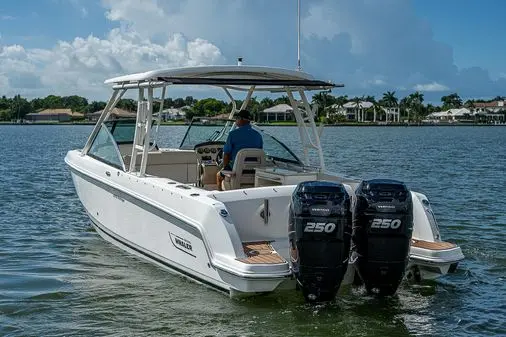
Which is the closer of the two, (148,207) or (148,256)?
(148,207)

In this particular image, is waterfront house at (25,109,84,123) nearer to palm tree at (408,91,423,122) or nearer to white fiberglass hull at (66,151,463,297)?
palm tree at (408,91,423,122)

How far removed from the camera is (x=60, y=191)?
729 inches

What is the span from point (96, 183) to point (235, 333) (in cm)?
418

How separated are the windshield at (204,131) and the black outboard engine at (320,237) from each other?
5088 mm

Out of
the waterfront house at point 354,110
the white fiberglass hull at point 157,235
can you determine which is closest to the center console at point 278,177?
the white fiberglass hull at point 157,235

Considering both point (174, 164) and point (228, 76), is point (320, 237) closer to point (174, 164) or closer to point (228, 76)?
point (228, 76)

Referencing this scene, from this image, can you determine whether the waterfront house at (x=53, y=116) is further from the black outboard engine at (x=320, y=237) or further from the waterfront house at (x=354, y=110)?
the black outboard engine at (x=320, y=237)

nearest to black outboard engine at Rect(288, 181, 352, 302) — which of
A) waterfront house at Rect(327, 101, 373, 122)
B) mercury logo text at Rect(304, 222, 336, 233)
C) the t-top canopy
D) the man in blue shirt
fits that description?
mercury logo text at Rect(304, 222, 336, 233)

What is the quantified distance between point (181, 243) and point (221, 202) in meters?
0.82

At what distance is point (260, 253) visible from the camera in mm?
7285

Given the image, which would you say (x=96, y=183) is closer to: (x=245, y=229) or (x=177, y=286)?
(x=177, y=286)

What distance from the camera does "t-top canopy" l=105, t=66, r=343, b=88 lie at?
8.48 metres

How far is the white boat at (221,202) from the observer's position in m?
6.88

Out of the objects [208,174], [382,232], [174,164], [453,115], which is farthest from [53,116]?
[382,232]
